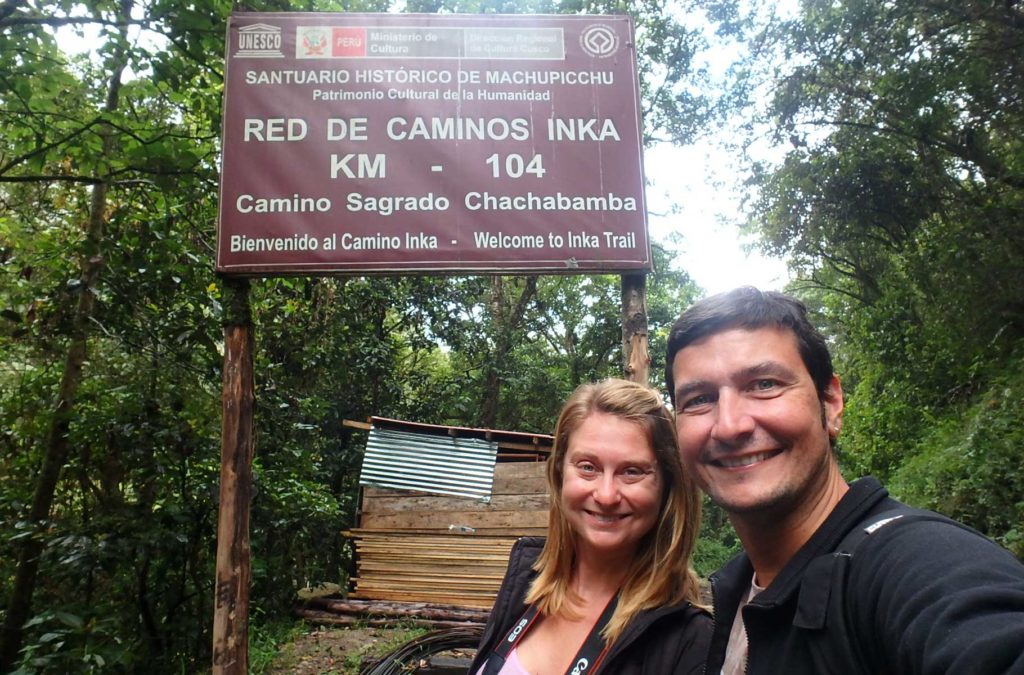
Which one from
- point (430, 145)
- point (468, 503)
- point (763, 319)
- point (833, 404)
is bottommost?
point (468, 503)

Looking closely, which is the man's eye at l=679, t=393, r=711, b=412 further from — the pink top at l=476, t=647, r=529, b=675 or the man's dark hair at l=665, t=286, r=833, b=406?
the pink top at l=476, t=647, r=529, b=675

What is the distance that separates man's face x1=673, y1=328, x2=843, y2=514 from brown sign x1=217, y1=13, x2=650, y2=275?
2.31 meters

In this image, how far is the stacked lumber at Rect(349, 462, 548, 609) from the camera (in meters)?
9.19

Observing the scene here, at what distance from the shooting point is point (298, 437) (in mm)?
10453

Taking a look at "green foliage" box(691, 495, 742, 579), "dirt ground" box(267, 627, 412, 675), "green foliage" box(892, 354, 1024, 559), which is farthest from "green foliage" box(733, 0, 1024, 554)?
"dirt ground" box(267, 627, 412, 675)

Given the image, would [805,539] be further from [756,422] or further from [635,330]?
[635,330]

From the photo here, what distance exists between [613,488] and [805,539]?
24.5 inches

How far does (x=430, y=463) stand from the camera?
32.7 ft

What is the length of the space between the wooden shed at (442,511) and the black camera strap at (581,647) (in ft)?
23.8

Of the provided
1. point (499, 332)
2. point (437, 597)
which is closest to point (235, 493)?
point (437, 597)

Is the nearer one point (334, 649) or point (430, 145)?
point (430, 145)

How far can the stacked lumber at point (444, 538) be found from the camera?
9188mm

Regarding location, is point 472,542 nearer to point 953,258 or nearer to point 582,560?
point 582,560

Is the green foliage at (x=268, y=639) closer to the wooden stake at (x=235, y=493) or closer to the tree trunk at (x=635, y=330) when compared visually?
the wooden stake at (x=235, y=493)
